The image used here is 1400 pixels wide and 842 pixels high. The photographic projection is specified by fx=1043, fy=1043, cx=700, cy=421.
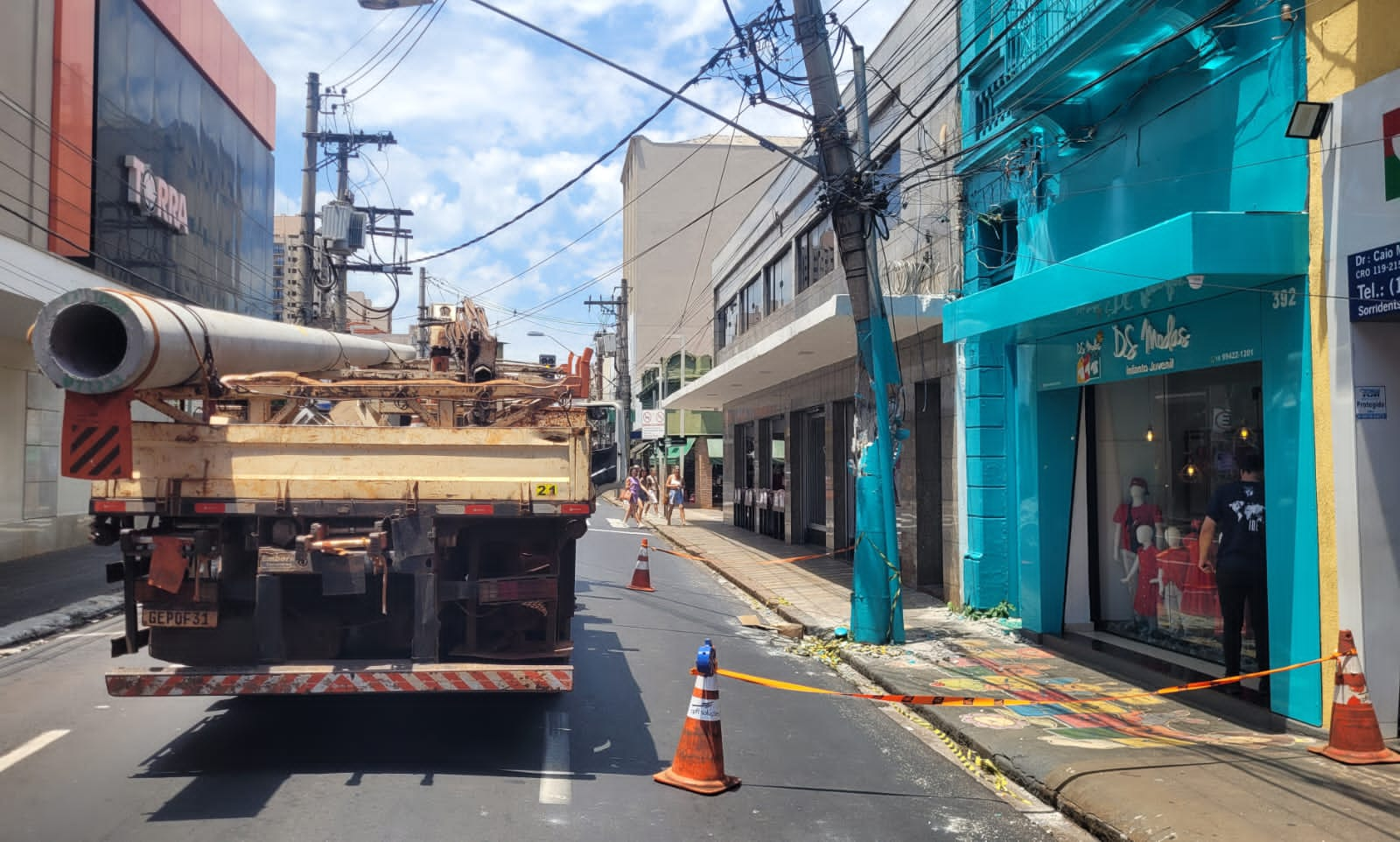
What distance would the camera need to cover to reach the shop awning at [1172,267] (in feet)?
22.1

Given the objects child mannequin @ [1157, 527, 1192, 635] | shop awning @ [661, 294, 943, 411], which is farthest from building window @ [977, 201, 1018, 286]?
child mannequin @ [1157, 527, 1192, 635]

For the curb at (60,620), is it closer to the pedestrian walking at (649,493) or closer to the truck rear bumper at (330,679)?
the truck rear bumper at (330,679)

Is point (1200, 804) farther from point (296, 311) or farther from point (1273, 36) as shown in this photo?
point (296, 311)

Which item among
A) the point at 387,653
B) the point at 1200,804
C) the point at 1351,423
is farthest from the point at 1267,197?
the point at 387,653

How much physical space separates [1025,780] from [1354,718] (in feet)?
6.36

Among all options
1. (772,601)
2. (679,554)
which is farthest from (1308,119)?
(679,554)

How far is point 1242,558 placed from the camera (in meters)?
7.69

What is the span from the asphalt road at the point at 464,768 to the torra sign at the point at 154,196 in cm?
1381

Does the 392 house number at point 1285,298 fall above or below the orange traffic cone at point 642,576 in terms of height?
above

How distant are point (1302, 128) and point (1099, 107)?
2948 mm

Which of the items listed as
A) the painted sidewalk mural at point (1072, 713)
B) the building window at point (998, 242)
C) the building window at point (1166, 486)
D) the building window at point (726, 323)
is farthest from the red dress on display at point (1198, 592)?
the building window at point (726, 323)

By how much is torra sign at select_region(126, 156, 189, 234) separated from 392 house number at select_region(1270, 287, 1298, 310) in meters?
20.0

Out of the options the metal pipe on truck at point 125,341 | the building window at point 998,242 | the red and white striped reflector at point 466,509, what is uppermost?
the building window at point 998,242

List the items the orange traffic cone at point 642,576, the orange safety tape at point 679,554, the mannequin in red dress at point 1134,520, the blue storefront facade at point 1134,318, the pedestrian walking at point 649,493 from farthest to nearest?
the pedestrian walking at point 649,493 → the orange safety tape at point 679,554 → the orange traffic cone at point 642,576 → the mannequin in red dress at point 1134,520 → the blue storefront facade at point 1134,318
